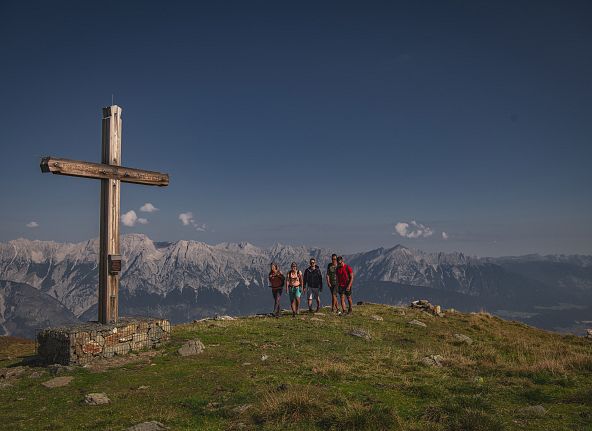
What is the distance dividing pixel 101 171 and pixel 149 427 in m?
10.1

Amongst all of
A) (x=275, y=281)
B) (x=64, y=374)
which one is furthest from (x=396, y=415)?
(x=275, y=281)

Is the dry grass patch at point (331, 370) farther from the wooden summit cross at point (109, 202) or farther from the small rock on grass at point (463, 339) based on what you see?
the small rock on grass at point (463, 339)

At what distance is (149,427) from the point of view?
8.28 metres

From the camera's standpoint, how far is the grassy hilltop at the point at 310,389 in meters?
8.61

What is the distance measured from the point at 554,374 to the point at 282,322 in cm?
1303

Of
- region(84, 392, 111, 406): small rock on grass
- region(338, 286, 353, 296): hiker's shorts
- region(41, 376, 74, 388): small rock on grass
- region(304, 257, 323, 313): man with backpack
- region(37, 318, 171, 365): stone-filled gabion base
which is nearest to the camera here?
region(84, 392, 111, 406): small rock on grass

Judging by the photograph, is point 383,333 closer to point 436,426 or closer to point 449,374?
point 449,374

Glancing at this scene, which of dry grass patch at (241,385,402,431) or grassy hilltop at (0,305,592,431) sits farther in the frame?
grassy hilltop at (0,305,592,431)

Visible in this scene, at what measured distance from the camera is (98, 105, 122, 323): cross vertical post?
1547 centimetres

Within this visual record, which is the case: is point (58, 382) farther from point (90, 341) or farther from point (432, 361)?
point (432, 361)

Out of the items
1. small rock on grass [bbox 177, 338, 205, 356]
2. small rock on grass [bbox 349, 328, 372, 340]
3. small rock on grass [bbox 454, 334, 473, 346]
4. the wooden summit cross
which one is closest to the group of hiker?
small rock on grass [bbox 349, 328, 372, 340]

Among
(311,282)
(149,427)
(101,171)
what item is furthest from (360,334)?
(101,171)

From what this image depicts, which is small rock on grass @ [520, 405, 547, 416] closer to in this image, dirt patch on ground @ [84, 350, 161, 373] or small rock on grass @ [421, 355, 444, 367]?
small rock on grass @ [421, 355, 444, 367]

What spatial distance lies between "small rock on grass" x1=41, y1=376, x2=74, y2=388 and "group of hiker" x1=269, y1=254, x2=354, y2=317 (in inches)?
513
